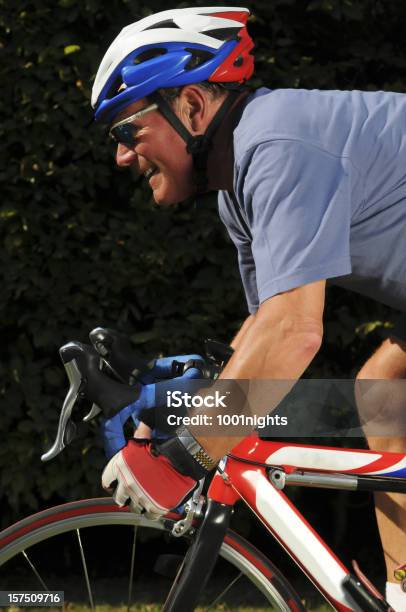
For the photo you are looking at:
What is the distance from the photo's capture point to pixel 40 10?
436 centimetres

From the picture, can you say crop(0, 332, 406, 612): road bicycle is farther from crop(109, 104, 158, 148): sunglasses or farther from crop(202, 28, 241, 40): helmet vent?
crop(202, 28, 241, 40): helmet vent

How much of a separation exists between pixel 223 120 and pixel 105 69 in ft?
1.18

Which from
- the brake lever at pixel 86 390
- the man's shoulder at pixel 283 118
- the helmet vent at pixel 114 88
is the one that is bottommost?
the brake lever at pixel 86 390

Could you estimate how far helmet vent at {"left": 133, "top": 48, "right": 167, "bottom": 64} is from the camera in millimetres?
2715

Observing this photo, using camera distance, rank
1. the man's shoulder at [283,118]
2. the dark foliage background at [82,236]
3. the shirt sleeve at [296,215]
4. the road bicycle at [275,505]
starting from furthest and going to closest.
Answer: the dark foliage background at [82,236] < the road bicycle at [275,505] < the man's shoulder at [283,118] < the shirt sleeve at [296,215]

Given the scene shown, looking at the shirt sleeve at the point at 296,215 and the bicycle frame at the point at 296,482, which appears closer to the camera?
the shirt sleeve at the point at 296,215

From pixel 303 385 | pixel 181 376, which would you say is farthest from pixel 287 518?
pixel 303 385

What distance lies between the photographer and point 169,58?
8.73 feet

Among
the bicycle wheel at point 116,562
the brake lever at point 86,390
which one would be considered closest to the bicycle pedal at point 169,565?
the bicycle wheel at point 116,562

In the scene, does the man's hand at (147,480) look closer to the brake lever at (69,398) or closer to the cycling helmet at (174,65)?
the brake lever at (69,398)

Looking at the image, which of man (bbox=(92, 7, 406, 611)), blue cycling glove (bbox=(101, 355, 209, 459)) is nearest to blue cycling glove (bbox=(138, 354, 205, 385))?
blue cycling glove (bbox=(101, 355, 209, 459))

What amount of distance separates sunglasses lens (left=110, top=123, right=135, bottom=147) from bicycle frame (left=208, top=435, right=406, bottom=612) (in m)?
0.86

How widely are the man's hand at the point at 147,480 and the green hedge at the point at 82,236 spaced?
6.74 feet

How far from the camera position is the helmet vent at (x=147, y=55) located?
2.71 metres
